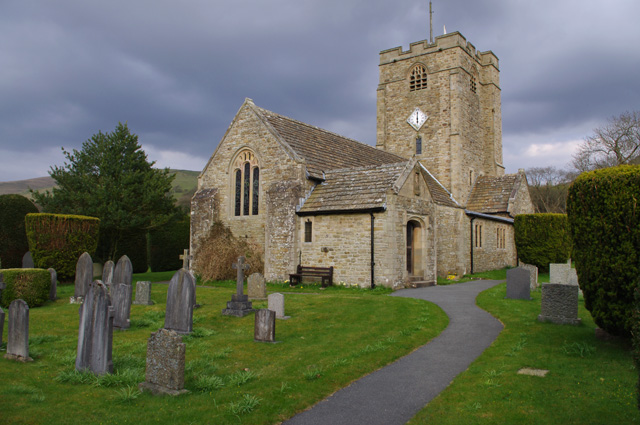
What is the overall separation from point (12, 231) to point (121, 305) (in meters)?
16.0

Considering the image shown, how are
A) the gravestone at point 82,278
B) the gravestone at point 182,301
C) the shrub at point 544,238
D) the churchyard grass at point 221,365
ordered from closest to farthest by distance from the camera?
the churchyard grass at point 221,365 → the gravestone at point 182,301 → the gravestone at point 82,278 → the shrub at point 544,238

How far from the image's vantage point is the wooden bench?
18.3 m

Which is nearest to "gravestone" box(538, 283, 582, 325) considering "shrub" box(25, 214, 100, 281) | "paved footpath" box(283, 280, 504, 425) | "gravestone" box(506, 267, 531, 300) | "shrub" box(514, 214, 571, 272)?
"paved footpath" box(283, 280, 504, 425)

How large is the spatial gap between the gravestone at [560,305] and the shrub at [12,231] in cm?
2375

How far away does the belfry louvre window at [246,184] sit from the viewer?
22.2 m

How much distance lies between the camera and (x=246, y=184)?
22688 millimetres

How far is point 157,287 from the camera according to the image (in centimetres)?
1902

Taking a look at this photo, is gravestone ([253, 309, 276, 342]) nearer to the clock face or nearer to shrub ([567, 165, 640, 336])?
shrub ([567, 165, 640, 336])

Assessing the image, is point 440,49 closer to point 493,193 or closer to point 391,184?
point 493,193

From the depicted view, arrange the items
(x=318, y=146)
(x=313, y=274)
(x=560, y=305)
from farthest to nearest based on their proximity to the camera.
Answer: (x=318, y=146), (x=313, y=274), (x=560, y=305)

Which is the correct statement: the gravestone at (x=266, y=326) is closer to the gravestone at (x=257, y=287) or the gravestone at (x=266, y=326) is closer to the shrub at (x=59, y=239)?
the gravestone at (x=257, y=287)

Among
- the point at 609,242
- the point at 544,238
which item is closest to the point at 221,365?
the point at 609,242

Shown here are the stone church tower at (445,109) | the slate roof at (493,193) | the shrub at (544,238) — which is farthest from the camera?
the stone church tower at (445,109)

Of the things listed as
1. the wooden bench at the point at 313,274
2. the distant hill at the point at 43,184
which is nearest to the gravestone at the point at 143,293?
the wooden bench at the point at 313,274
